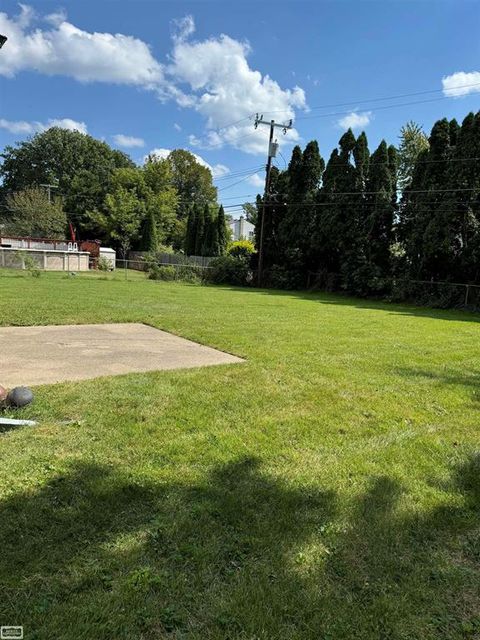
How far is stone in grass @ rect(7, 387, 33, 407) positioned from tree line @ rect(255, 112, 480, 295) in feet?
58.1

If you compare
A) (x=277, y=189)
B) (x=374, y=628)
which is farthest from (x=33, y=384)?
(x=277, y=189)

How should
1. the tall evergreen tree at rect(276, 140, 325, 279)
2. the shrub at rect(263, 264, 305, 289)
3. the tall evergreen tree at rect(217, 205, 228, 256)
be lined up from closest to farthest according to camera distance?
the tall evergreen tree at rect(276, 140, 325, 279) < the shrub at rect(263, 264, 305, 289) < the tall evergreen tree at rect(217, 205, 228, 256)

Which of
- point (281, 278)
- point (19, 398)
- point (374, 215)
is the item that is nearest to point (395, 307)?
point (374, 215)

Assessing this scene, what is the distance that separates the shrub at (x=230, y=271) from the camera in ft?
88.8

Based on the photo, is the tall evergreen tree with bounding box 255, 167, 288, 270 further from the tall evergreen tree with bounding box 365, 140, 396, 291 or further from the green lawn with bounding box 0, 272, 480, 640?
the green lawn with bounding box 0, 272, 480, 640

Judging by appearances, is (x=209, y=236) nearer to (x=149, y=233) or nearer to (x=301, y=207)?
(x=149, y=233)

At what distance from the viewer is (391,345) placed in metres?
7.77

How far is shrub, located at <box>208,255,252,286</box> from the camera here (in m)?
27.1

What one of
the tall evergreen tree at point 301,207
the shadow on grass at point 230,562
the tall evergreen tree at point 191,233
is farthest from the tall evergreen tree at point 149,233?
the shadow on grass at point 230,562

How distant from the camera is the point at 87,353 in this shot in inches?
234

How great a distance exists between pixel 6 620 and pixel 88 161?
6705 cm

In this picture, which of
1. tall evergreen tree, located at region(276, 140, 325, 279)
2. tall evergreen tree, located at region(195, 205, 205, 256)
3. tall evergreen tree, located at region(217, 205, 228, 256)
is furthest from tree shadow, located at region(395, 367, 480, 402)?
tall evergreen tree, located at region(195, 205, 205, 256)

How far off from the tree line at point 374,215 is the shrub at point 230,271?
1.33 m

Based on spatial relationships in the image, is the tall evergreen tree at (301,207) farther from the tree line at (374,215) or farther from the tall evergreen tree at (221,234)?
the tall evergreen tree at (221,234)
